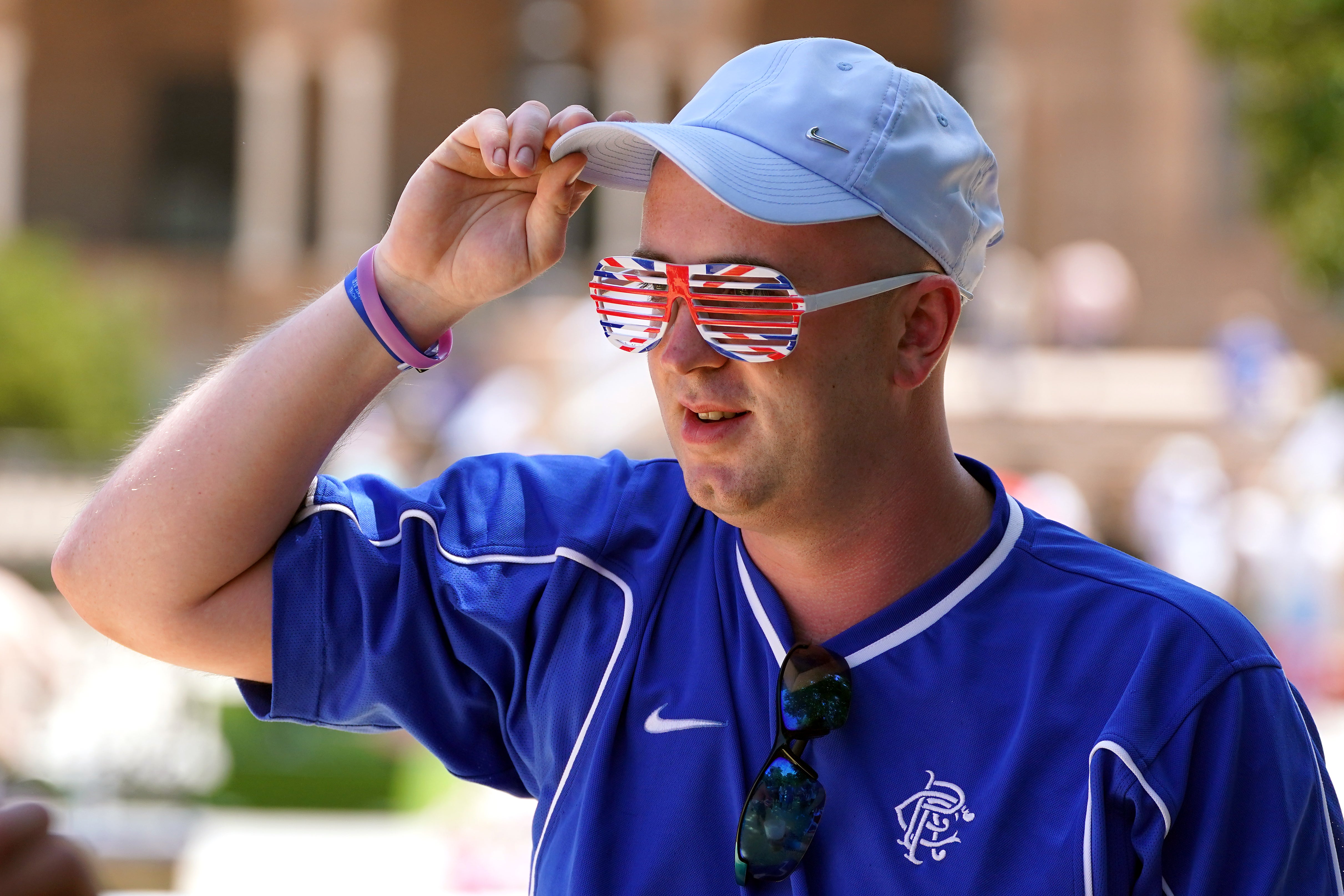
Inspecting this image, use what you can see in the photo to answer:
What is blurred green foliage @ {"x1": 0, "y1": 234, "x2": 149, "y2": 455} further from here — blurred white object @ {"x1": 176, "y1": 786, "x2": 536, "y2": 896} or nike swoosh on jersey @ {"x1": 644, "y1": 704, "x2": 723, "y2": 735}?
nike swoosh on jersey @ {"x1": 644, "y1": 704, "x2": 723, "y2": 735}

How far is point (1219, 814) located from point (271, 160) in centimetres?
3168

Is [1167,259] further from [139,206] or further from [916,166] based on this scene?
[916,166]

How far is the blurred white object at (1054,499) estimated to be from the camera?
870cm

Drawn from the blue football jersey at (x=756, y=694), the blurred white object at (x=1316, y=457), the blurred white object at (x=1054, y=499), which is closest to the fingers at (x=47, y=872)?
the blue football jersey at (x=756, y=694)

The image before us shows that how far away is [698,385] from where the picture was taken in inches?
78.4

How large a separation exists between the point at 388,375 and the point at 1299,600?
A: 33.1 ft

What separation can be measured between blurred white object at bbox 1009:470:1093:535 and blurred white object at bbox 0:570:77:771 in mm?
4210

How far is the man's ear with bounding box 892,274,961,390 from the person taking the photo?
2.04 metres

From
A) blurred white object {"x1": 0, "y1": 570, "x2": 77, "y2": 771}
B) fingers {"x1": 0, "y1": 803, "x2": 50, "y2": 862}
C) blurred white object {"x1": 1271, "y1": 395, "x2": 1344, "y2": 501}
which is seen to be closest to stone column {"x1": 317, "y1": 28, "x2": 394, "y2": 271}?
blurred white object {"x1": 1271, "y1": 395, "x2": 1344, "y2": 501}

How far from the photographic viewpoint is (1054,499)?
11.3 meters

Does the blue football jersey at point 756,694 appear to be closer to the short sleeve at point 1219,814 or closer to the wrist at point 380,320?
the short sleeve at point 1219,814

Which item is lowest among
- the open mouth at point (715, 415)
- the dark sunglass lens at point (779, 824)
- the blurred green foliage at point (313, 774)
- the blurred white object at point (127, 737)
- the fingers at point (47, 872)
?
the blurred green foliage at point (313, 774)

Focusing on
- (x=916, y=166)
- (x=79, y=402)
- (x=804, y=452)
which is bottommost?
(x=79, y=402)

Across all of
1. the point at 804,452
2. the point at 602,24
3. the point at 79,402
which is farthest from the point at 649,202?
the point at 602,24
